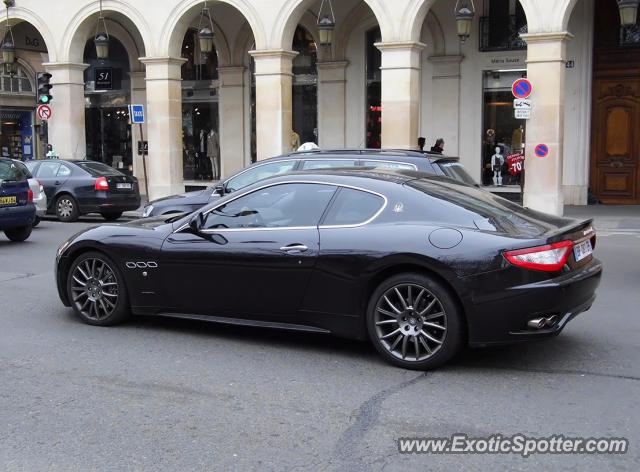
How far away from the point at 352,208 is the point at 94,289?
268 cm

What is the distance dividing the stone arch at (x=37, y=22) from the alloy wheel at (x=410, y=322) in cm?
2127

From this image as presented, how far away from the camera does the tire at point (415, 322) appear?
568cm

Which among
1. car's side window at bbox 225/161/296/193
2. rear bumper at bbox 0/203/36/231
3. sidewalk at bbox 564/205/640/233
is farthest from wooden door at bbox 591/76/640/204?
rear bumper at bbox 0/203/36/231

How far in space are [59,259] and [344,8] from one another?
1787 centimetres

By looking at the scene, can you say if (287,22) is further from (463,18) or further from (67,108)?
(67,108)

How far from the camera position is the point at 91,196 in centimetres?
1836

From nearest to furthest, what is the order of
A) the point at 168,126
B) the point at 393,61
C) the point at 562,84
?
the point at 562,84 → the point at 393,61 → the point at 168,126

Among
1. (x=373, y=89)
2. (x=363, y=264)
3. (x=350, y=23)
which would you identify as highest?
(x=350, y=23)

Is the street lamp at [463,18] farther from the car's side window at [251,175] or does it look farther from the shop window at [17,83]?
the shop window at [17,83]

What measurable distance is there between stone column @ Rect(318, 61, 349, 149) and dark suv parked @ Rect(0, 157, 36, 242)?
11.6 meters

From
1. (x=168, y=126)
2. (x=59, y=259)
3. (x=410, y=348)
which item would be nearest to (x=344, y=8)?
(x=168, y=126)

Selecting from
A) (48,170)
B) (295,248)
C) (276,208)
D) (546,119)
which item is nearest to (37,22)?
(48,170)

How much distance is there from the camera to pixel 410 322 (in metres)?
5.81

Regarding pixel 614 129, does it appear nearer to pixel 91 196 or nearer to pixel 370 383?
pixel 91 196
